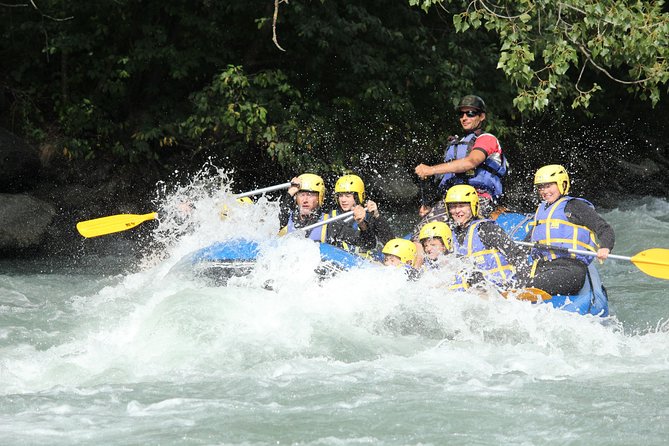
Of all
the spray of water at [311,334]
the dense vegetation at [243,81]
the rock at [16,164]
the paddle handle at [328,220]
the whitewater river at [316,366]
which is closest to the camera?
the whitewater river at [316,366]

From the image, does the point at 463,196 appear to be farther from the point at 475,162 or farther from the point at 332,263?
the point at 332,263

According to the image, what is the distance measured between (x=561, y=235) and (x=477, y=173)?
3.19ft

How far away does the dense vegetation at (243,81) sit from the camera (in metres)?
11.5

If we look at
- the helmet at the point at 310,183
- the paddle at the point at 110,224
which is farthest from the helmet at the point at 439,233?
the paddle at the point at 110,224

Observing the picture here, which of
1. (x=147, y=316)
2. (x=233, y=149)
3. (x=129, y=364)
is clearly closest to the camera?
(x=129, y=364)

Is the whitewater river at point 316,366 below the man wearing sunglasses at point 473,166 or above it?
below

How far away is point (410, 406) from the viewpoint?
5172 mm

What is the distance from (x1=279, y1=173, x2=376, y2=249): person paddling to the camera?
7.96 meters

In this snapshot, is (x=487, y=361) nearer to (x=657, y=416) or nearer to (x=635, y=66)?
(x=657, y=416)

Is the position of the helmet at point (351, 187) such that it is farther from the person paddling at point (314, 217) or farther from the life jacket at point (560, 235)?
the life jacket at point (560, 235)

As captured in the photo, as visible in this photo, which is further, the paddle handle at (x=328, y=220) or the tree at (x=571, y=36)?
the tree at (x=571, y=36)

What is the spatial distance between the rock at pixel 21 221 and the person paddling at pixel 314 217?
3606 millimetres

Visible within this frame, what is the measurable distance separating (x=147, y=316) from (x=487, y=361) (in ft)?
7.30

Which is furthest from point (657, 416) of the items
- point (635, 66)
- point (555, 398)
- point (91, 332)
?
point (635, 66)
